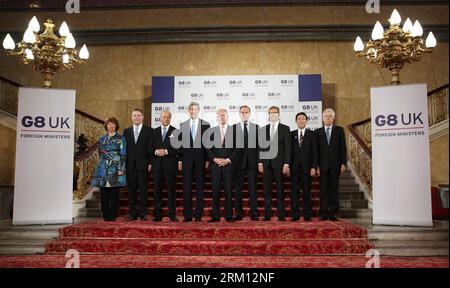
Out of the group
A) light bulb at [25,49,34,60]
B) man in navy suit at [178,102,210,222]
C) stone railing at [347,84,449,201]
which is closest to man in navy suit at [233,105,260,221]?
man in navy suit at [178,102,210,222]

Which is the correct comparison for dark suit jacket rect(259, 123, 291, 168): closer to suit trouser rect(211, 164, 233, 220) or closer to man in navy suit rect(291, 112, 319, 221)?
man in navy suit rect(291, 112, 319, 221)

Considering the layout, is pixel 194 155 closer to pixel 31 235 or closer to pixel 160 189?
pixel 160 189

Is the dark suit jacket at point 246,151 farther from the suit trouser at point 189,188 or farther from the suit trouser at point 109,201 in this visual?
the suit trouser at point 109,201

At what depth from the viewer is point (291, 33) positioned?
402 inches

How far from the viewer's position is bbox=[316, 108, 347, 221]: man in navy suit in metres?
5.52

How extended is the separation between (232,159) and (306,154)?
0.96m

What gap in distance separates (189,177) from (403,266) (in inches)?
104

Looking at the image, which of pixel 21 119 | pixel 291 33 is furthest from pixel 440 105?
pixel 21 119

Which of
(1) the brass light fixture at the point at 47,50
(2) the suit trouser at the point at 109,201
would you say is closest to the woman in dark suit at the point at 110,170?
(2) the suit trouser at the point at 109,201

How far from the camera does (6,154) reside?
7.89 metres

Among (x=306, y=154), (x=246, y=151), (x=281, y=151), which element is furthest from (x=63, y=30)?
(x=306, y=154)

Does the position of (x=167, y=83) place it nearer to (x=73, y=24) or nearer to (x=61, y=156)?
(x=73, y=24)

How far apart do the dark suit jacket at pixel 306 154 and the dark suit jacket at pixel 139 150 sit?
1.87 meters

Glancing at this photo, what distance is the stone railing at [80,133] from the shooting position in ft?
22.0
